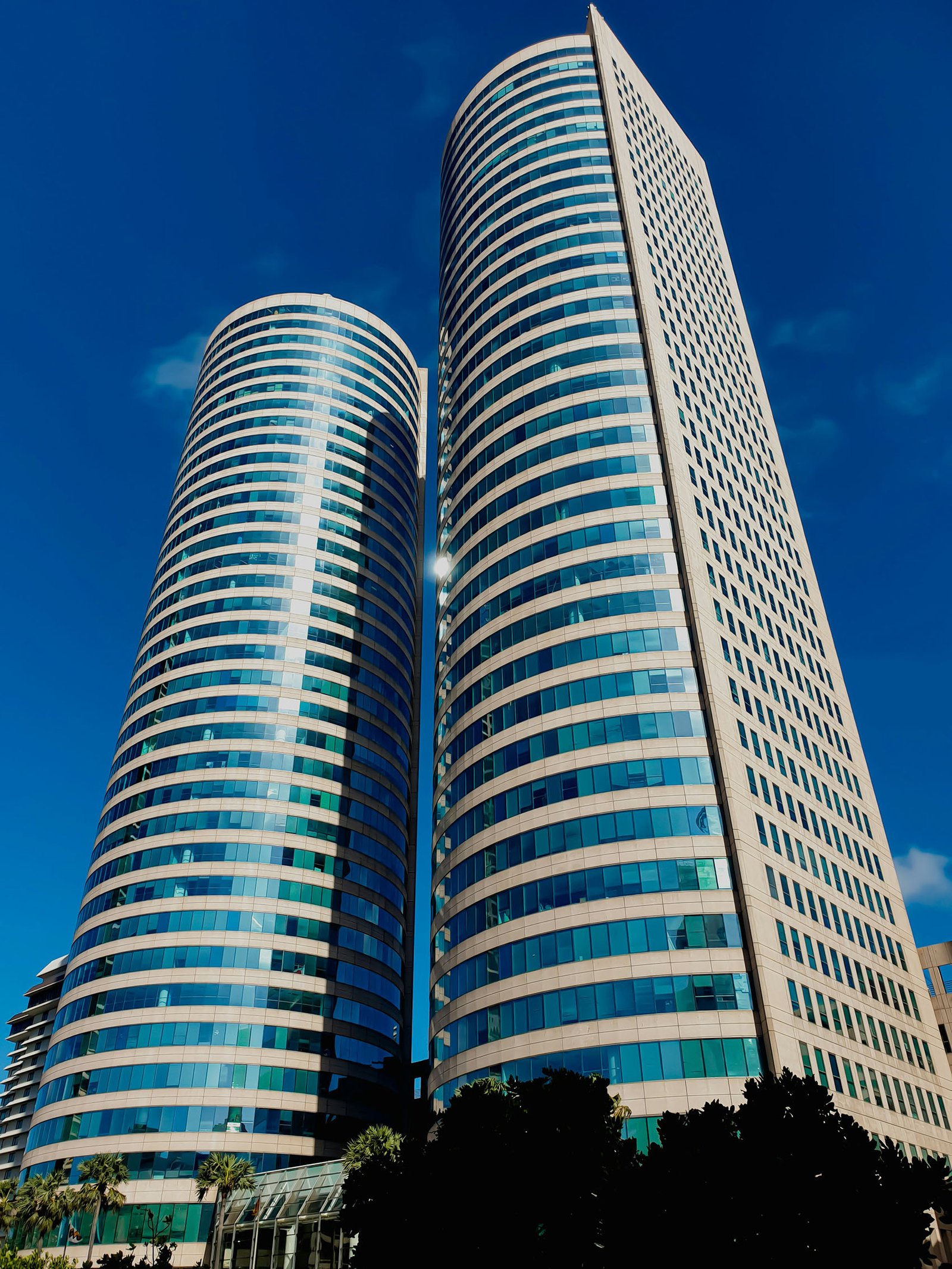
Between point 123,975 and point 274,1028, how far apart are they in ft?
50.3

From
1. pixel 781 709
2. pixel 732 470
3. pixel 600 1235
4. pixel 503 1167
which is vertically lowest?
pixel 600 1235

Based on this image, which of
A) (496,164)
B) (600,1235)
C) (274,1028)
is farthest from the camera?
(496,164)

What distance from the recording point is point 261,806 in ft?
328

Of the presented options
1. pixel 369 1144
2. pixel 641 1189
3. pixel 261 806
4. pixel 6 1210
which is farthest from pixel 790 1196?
pixel 6 1210

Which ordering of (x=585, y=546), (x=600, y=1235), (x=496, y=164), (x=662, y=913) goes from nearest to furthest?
(x=600, y=1235) → (x=662, y=913) → (x=585, y=546) → (x=496, y=164)

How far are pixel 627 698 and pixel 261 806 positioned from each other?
4816 centimetres

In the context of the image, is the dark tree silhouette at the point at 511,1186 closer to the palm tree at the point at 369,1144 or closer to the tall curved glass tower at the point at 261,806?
the palm tree at the point at 369,1144

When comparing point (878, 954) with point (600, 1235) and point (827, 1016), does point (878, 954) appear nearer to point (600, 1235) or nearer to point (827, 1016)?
point (827, 1016)

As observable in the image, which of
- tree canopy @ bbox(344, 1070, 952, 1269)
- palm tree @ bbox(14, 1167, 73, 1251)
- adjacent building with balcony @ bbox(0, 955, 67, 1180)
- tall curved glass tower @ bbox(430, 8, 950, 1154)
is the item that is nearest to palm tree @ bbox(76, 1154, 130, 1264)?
palm tree @ bbox(14, 1167, 73, 1251)

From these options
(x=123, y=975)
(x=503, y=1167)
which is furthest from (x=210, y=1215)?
(x=503, y=1167)

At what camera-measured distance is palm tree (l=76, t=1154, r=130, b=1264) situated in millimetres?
77938

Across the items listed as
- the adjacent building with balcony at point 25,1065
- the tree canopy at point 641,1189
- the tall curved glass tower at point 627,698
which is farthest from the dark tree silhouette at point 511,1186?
the adjacent building with balcony at point 25,1065

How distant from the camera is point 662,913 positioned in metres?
59.6

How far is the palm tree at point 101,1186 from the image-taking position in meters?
77.9
